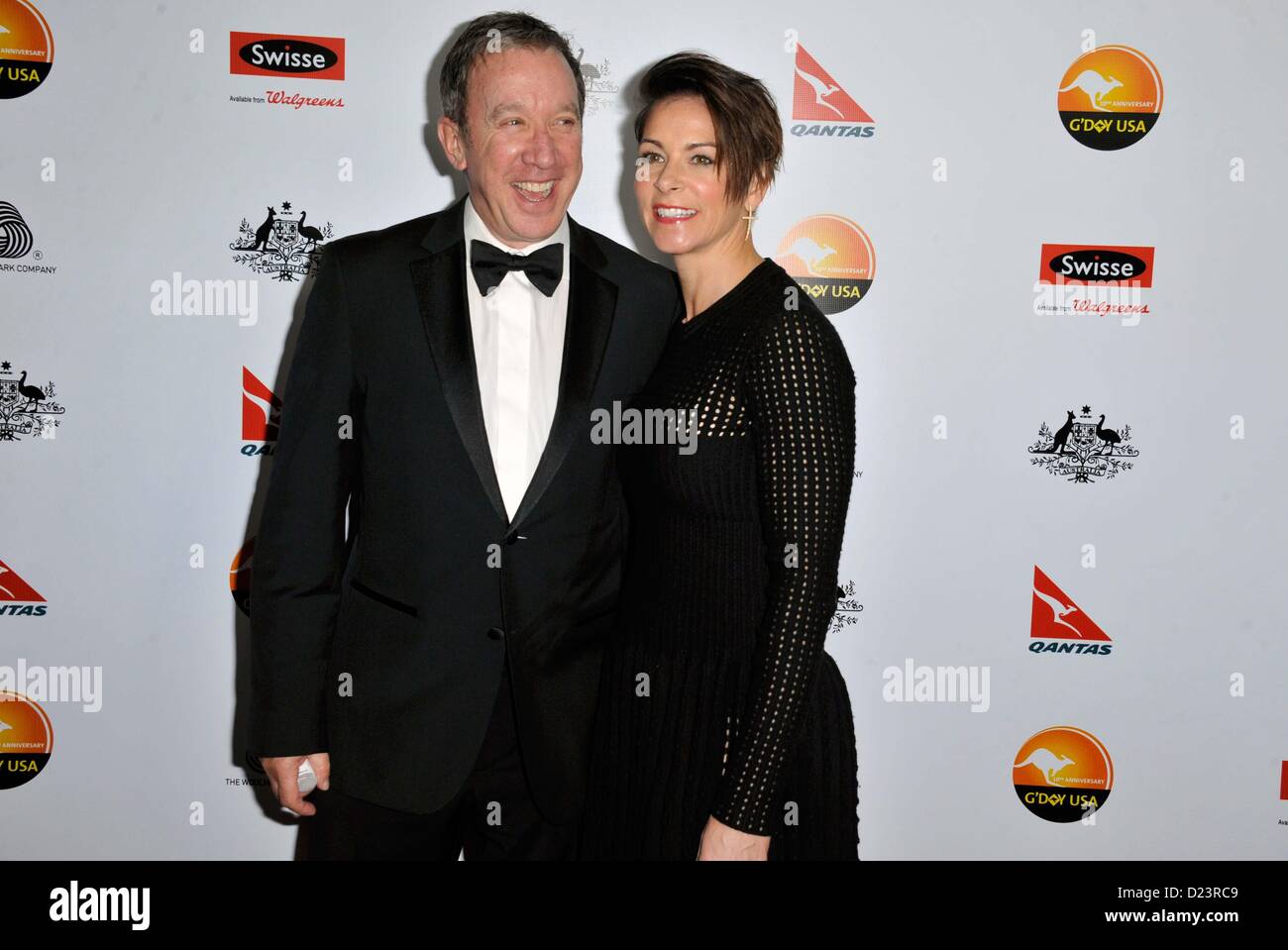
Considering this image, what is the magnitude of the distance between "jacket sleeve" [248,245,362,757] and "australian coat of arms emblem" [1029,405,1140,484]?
76.3 inches

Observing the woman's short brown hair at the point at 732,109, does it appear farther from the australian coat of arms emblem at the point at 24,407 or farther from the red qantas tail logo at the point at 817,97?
the australian coat of arms emblem at the point at 24,407

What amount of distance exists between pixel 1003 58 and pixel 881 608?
155 cm

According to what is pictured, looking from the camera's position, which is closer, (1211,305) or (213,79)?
(213,79)

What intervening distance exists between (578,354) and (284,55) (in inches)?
55.0

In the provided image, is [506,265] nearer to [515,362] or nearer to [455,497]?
[515,362]

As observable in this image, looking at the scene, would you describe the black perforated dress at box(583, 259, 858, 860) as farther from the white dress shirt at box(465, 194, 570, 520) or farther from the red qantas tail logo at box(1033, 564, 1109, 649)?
the red qantas tail logo at box(1033, 564, 1109, 649)

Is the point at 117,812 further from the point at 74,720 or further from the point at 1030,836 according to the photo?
the point at 1030,836

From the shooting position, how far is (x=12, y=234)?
100 inches

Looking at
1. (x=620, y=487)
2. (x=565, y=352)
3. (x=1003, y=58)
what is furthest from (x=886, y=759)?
(x=1003, y=58)

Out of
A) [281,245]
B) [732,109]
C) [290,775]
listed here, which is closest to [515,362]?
[732,109]

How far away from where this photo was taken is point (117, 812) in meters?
2.72

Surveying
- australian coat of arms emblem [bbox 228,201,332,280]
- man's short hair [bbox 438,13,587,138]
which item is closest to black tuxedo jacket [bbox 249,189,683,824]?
man's short hair [bbox 438,13,587,138]

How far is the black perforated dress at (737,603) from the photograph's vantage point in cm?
157

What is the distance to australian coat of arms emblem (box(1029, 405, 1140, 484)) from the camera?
109 inches
